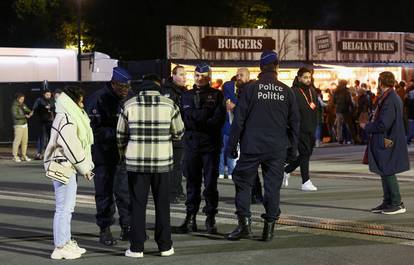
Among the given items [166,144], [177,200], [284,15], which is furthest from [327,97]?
[284,15]

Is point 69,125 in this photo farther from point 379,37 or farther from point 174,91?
point 379,37

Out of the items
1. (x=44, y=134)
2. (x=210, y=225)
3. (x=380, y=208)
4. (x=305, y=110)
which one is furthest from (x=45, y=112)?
(x=210, y=225)

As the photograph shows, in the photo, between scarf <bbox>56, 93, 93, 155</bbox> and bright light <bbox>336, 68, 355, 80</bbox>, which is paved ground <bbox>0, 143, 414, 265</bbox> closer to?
scarf <bbox>56, 93, 93, 155</bbox>

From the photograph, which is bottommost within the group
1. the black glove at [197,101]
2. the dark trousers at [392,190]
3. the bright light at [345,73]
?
the dark trousers at [392,190]

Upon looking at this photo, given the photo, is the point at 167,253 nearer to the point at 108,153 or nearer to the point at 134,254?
the point at 134,254

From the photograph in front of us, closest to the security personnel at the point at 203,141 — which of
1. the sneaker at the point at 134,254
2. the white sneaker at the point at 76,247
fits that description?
the sneaker at the point at 134,254

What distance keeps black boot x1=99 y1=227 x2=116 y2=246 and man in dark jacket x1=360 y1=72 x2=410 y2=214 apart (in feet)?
12.2

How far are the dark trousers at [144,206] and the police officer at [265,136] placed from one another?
0.99 metres

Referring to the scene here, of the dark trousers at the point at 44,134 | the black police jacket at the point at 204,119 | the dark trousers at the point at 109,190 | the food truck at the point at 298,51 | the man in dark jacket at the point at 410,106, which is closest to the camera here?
the dark trousers at the point at 109,190

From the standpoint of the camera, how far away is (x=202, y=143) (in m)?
8.44

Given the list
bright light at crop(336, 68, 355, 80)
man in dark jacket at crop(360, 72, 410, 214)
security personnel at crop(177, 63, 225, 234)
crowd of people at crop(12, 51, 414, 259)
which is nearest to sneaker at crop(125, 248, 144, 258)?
crowd of people at crop(12, 51, 414, 259)

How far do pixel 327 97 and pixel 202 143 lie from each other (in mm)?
18075

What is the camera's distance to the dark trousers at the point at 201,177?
27.7 ft

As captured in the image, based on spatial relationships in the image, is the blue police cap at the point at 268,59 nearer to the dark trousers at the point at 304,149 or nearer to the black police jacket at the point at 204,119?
the black police jacket at the point at 204,119
